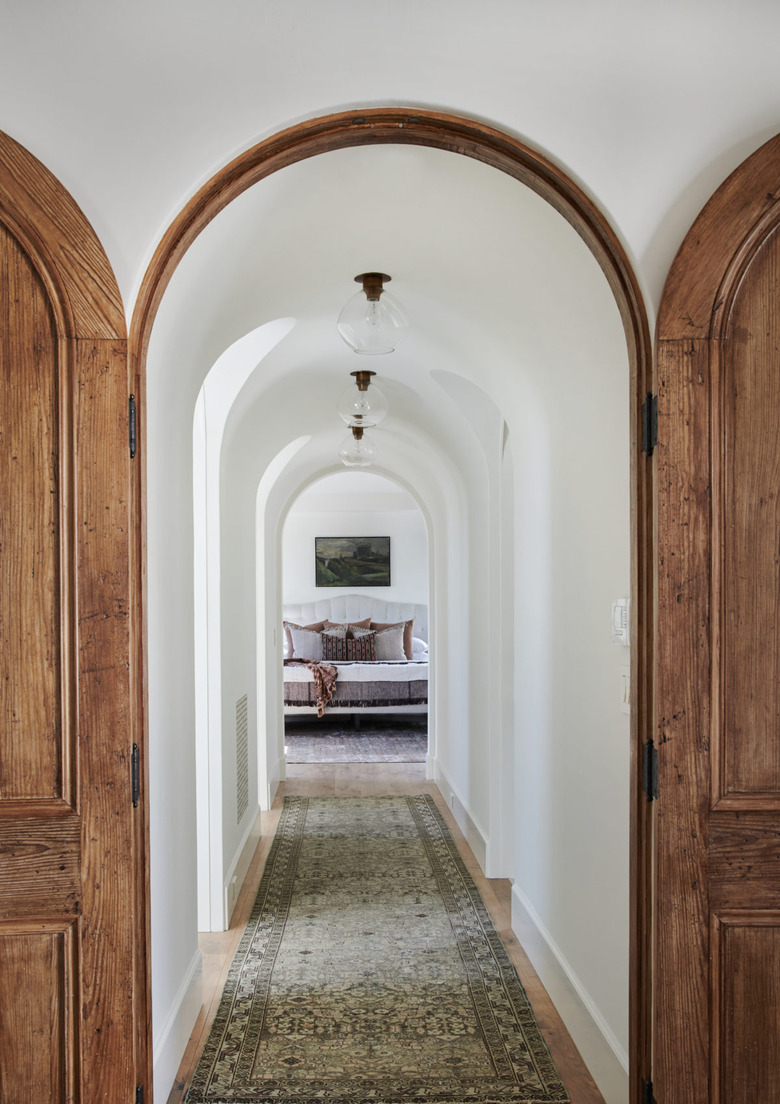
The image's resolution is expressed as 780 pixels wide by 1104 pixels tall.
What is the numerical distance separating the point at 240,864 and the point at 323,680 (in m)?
4.74

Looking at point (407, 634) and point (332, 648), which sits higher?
point (407, 634)

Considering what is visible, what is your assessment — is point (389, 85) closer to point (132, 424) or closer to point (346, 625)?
point (132, 424)

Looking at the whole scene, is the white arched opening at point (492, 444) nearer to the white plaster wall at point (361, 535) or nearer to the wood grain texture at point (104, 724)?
the wood grain texture at point (104, 724)

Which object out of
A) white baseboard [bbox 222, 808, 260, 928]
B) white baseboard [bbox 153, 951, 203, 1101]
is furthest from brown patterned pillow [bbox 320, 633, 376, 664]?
white baseboard [bbox 153, 951, 203, 1101]

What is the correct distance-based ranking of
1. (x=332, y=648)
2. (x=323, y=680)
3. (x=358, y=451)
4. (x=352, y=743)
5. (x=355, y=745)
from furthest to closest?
(x=332, y=648)
(x=323, y=680)
(x=352, y=743)
(x=355, y=745)
(x=358, y=451)

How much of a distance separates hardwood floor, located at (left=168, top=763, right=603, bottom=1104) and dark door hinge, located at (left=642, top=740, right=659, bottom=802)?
4.10 feet

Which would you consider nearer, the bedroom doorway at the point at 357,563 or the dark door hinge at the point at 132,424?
the dark door hinge at the point at 132,424

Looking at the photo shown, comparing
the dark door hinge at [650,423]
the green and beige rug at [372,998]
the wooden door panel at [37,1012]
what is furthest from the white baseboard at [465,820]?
the dark door hinge at [650,423]

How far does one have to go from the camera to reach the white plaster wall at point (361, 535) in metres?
11.6

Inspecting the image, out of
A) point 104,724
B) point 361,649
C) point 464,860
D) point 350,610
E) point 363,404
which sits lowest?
point 464,860

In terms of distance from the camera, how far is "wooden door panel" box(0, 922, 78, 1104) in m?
1.71

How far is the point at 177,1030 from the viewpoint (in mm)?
2664

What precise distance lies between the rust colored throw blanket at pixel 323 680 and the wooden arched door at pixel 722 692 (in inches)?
298

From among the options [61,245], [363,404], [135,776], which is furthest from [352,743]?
[61,245]
